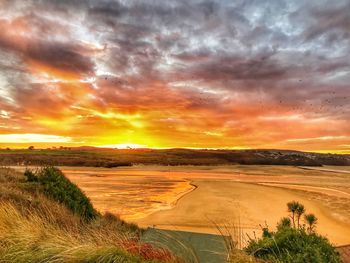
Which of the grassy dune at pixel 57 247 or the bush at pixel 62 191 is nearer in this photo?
the grassy dune at pixel 57 247

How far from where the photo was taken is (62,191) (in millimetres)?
13633

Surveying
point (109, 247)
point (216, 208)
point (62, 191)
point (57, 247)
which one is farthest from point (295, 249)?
point (216, 208)

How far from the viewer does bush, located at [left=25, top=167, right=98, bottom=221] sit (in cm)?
1347

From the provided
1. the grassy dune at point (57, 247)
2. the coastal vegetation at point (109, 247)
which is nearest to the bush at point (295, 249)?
the coastal vegetation at point (109, 247)

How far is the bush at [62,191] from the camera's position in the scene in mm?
13469

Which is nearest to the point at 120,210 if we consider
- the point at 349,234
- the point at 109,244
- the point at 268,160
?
the point at 349,234

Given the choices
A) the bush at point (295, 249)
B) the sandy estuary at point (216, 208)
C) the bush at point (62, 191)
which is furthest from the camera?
the sandy estuary at point (216, 208)

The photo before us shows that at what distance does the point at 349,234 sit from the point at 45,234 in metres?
17.7

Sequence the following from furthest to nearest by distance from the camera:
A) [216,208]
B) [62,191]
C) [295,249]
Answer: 1. [216,208]
2. [62,191]
3. [295,249]

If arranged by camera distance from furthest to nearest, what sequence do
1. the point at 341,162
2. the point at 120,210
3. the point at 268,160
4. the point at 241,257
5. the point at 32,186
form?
the point at 341,162 < the point at 268,160 < the point at 120,210 < the point at 32,186 < the point at 241,257

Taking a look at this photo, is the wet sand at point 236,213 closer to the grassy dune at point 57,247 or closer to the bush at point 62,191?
the bush at point 62,191

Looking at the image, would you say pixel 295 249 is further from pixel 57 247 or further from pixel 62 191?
pixel 62 191

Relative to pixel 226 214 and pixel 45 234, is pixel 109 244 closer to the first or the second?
pixel 45 234

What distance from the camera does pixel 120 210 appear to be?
77.4 ft
